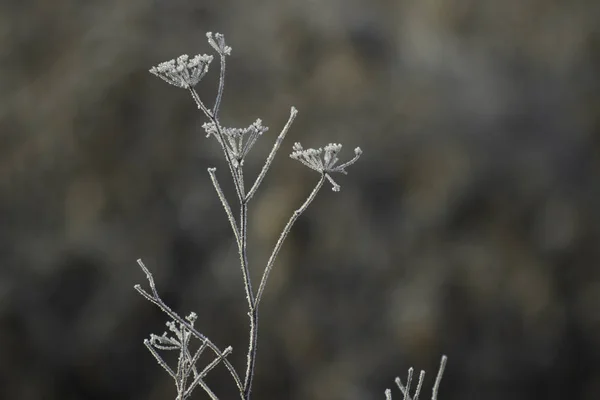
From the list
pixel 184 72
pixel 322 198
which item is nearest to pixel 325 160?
pixel 184 72

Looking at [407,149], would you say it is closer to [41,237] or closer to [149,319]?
[149,319]

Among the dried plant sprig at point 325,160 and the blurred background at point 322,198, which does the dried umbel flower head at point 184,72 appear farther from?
the blurred background at point 322,198

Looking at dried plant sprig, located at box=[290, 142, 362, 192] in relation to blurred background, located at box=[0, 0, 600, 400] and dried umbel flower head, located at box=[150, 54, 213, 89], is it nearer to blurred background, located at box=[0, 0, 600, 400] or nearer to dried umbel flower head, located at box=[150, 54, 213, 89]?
dried umbel flower head, located at box=[150, 54, 213, 89]

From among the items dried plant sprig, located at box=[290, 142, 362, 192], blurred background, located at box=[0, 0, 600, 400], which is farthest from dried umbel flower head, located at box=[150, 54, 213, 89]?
blurred background, located at box=[0, 0, 600, 400]

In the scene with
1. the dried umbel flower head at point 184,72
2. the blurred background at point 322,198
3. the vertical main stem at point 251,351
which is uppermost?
the blurred background at point 322,198

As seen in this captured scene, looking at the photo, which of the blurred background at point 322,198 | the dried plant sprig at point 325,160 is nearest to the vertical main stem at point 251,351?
the dried plant sprig at point 325,160

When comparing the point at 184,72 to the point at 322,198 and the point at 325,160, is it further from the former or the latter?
the point at 322,198

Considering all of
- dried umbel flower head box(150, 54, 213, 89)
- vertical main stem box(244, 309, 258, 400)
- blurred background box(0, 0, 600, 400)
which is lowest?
vertical main stem box(244, 309, 258, 400)

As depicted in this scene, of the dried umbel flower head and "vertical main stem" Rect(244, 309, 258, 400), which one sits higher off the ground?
the dried umbel flower head

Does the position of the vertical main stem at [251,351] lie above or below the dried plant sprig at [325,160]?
below
